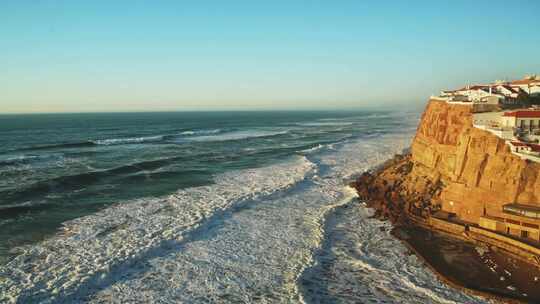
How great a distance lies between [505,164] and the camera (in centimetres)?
1931

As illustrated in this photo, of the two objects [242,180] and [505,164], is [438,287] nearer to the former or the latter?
[505,164]

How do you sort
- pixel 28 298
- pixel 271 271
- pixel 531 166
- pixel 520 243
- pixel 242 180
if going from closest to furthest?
1. pixel 28 298
2. pixel 271 271
3. pixel 520 243
4. pixel 531 166
5. pixel 242 180

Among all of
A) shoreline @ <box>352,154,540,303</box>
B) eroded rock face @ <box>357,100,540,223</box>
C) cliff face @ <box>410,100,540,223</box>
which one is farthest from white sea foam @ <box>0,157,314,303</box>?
cliff face @ <box>410,100,540,223</box>

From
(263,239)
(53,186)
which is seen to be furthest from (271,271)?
(53,186)

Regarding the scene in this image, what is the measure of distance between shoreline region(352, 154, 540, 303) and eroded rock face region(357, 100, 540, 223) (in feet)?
0.71

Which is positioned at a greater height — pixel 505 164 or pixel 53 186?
pixel 505 164

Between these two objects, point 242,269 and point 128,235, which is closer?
point 242,269

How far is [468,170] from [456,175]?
94cm

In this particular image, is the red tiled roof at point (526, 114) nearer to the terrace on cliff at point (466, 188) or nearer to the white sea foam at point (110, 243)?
the terrace on cliff at point (466, 188)

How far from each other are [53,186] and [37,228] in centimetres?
1074

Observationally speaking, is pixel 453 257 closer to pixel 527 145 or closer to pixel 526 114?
pixel 527 145

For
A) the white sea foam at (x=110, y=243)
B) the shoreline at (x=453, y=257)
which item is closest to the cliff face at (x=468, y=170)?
the shoreline at (x=453, y=257)

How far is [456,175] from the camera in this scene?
22.1 m

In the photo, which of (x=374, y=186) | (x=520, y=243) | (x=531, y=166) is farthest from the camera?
(x=374, y=186)
